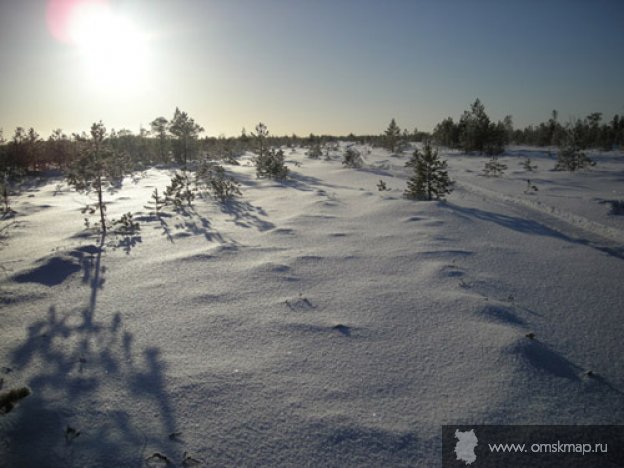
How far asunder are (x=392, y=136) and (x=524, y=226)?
19724 millimetres

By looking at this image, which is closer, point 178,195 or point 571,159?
point 178,195

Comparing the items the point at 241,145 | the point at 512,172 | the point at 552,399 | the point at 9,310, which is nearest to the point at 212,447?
the point at 552,399

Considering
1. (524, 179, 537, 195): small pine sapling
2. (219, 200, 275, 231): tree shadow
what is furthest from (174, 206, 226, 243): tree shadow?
(524, 179, 537, 195): small pine sapling

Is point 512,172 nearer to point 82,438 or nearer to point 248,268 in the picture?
point 248,268

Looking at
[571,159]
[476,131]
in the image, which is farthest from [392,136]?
[571,159]

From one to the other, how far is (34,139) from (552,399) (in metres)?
26.6

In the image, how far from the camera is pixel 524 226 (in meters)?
6.55

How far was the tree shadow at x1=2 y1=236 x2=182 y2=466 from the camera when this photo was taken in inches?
78.0

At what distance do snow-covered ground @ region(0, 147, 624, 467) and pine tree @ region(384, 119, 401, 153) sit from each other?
20.0m

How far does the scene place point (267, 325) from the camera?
3.19m

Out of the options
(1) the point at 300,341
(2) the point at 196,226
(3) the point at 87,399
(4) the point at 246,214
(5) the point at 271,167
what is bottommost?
(3) the point at 87,399

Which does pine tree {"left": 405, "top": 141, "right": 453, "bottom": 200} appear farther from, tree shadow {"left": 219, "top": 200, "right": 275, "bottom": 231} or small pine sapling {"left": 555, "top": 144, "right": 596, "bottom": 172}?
small pine sapling {"left": 555, "top": 144, "right": 596, "bottom": 172}

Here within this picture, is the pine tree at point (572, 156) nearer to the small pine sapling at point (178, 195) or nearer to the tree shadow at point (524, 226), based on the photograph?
the tree shadow at point (524, 226)

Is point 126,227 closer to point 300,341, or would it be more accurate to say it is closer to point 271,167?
point 300,341
